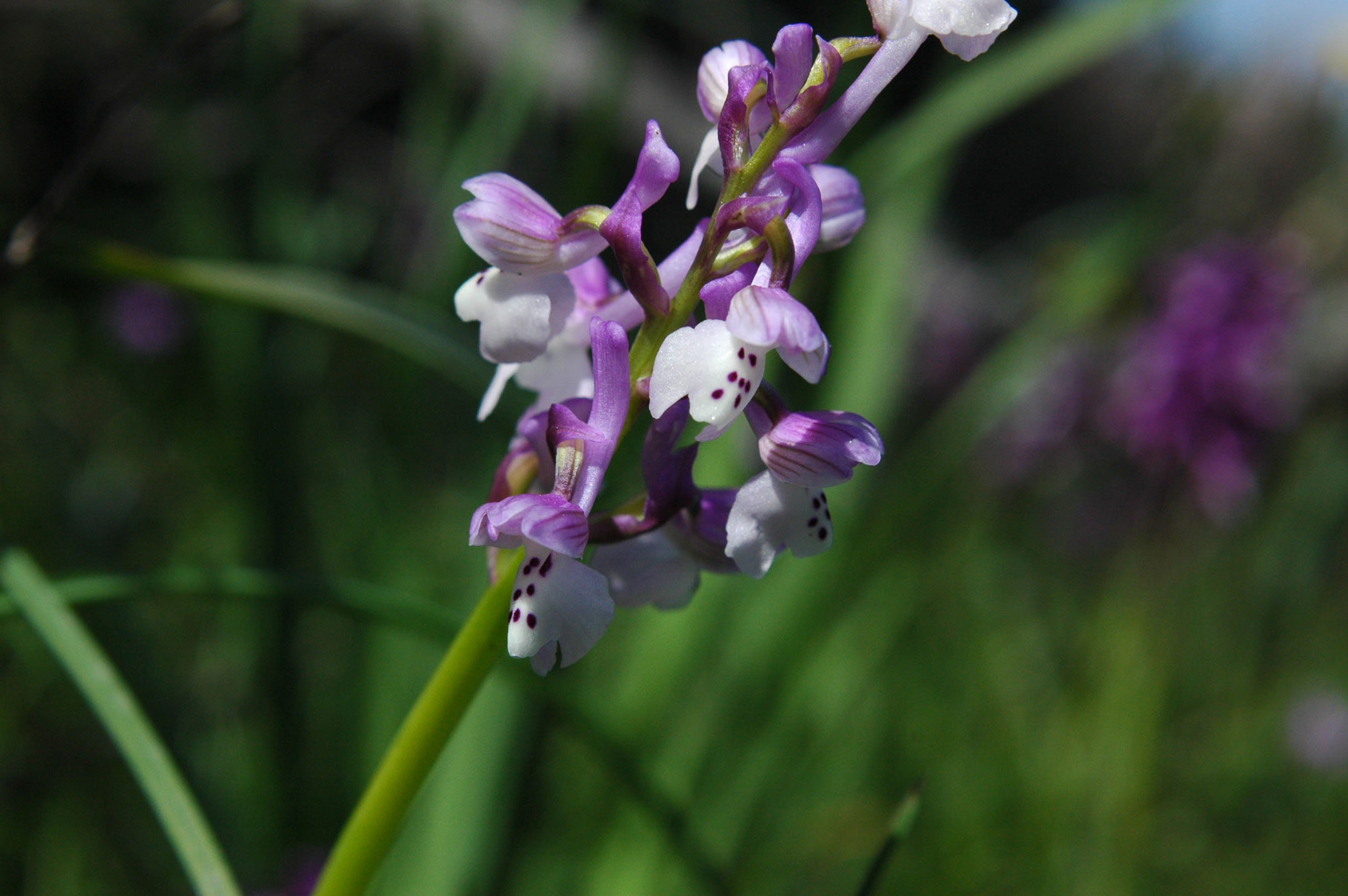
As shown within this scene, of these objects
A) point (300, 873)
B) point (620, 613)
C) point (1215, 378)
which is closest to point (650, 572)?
point (300, 873)

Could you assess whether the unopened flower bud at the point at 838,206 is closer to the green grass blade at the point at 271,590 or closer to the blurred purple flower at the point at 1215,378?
the green grass blade at the point at 271,590

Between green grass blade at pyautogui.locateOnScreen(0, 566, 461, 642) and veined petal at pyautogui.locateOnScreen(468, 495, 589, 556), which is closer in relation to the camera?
veined petal at pyautogui.locateOnScreen(468, 495, 589, 556)

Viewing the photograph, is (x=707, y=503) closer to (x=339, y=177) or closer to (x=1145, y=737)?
(x=1145, y=737)

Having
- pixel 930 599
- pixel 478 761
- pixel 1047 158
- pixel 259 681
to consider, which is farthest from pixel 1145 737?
pixel 1047 158

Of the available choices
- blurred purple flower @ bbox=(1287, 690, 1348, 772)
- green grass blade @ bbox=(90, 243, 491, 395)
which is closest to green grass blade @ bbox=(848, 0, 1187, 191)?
green grass blade @ bbox=(90, 243, 491, 395)

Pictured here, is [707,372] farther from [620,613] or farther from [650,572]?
[620,613]

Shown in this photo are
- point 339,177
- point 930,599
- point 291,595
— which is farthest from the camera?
point 339,177

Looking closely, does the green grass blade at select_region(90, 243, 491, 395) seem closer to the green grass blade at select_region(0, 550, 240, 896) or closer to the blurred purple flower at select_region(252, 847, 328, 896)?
the green grass blade at select_region(0, 550, 240, 896)
